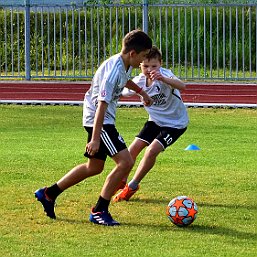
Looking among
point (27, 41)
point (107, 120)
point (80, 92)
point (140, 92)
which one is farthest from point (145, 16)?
point (107, 120)

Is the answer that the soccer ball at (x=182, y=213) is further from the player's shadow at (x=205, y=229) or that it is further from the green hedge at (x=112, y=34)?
the green hedge at (x=112, y=34)

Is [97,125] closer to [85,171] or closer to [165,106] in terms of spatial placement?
[85,171]

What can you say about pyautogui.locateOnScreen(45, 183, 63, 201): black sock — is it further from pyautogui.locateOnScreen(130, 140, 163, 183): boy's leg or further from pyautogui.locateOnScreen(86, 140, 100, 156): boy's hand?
pyautogui.locateOnScreen(130, 140, 163, 183): boy's leg

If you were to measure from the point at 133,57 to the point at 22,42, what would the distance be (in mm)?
17811

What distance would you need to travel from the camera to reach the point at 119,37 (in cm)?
2556

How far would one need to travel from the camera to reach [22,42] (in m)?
26.4

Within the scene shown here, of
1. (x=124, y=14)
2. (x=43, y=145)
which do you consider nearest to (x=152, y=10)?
(x=124, y=14)

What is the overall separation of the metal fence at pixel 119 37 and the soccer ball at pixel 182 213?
605 inches

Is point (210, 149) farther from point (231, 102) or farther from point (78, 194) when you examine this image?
point (231, 102)

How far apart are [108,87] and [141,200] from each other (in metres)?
1.79

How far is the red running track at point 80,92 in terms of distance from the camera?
23047 millimetres

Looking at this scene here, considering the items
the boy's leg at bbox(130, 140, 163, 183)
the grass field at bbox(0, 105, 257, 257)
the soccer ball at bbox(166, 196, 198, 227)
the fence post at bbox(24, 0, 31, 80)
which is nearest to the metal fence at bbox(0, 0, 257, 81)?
the fence post at bbox(24, 0, 31, 80)

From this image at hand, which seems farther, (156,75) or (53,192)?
(156,75)

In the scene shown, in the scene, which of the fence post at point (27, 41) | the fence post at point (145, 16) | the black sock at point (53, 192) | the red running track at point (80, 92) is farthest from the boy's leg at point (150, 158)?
the fence post at point (27, 41)
